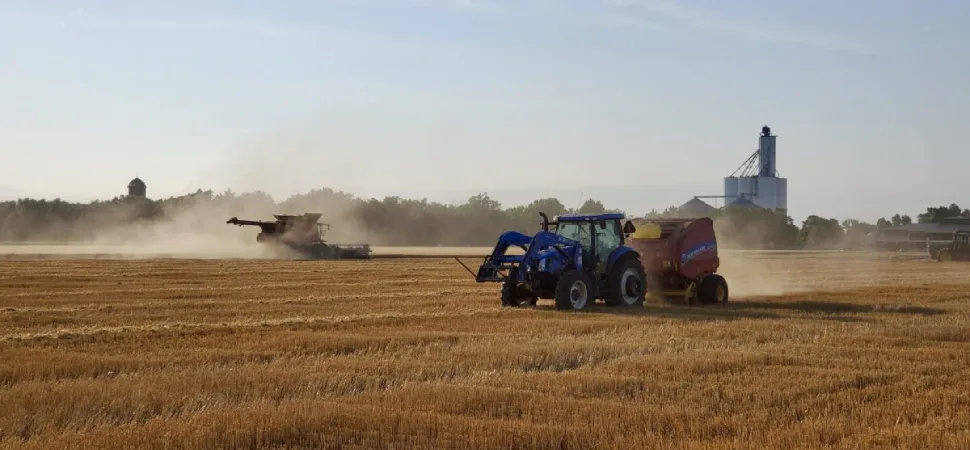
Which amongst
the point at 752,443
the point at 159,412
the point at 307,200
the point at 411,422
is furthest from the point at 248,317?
the point at 307,200

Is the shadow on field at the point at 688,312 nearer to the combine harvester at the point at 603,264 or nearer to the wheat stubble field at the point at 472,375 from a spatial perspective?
the wheat stubble field at the point at 472,375

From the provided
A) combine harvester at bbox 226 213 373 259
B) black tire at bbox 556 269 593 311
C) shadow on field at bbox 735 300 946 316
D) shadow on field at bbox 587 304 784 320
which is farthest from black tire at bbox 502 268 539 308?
combine harvester at bbox 226 213 373 259

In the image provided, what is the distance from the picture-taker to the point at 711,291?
23203 mm

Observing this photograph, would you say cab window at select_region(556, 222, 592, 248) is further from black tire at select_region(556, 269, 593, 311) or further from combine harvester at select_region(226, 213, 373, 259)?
combine harvester at select_region(226, 213, 373, 259)

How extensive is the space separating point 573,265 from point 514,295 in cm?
143

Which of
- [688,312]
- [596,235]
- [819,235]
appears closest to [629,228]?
[596,235]

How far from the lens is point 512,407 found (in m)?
9.41

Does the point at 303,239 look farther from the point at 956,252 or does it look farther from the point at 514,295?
the point at 956,252

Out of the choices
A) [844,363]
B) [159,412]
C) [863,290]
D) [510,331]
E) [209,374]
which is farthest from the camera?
[863,290]

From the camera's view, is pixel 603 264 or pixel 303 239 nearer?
pixel 603 264

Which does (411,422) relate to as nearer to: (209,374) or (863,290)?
(209,374)

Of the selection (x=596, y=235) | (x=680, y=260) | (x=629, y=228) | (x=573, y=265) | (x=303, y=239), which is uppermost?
(x=303, y=239)

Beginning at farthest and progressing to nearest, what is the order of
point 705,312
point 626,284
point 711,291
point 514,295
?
point 711,291 → point 626,284 → point 514,295 → point 705,312

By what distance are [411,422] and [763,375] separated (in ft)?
15.2
